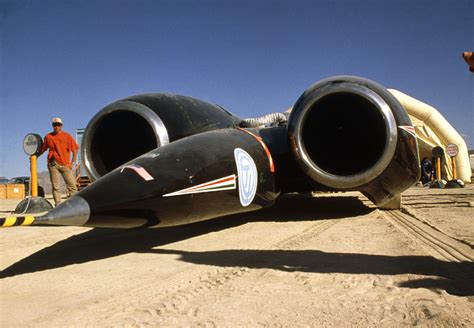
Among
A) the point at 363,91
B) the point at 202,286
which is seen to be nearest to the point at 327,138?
the point at 363,91

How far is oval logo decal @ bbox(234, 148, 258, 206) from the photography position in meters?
3.88

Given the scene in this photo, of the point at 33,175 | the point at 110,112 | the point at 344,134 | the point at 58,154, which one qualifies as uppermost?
the point at 110,112

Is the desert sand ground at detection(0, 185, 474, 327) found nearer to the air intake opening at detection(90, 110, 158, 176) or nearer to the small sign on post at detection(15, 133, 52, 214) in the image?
the air intake opening at detection(90, 110, 158, 176)

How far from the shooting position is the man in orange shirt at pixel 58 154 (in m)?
6.59

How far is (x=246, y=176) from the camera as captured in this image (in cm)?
398

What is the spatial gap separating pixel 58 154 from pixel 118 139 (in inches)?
57.6

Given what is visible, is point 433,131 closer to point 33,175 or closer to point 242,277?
point 33,175

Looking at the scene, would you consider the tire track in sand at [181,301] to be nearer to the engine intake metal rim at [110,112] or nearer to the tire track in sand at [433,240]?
the tire track in sand at [433,240]

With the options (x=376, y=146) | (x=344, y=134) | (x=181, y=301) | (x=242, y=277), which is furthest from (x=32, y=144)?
(x=181, y=301)

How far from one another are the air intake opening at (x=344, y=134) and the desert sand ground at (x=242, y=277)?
1.51 m

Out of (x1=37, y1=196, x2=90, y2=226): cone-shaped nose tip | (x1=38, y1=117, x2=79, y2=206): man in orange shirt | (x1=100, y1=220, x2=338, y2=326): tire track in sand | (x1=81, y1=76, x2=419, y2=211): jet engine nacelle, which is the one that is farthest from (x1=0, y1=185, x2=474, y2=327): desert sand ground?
(x1=38, y1=117, x2=79, y2=206): man in orange shirt

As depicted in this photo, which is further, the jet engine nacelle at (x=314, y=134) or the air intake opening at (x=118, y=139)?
the air intake opening at (x=118, y=139)

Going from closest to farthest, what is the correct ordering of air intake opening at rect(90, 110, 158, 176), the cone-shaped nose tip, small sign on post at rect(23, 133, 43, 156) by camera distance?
the cone-shaped nose tip < air intake opening at rect(90, 110, 158, 176) < small sign on post at rect(23, 133, 43, 156)

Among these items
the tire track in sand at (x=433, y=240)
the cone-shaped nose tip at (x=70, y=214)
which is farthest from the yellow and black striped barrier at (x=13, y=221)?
the tire track in sand at (x=433, y=240)
